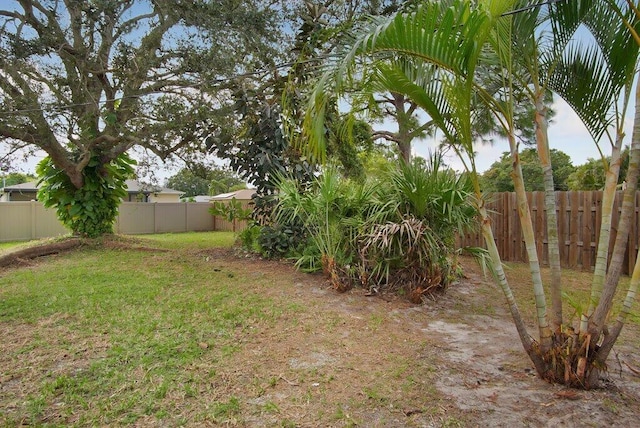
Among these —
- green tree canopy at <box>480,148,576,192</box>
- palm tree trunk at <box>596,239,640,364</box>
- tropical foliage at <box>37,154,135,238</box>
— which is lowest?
palm tree trunk at <box>596,239,640,364</box>

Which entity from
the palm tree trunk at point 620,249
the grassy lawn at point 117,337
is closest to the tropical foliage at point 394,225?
the grassy lawn at point 117,337

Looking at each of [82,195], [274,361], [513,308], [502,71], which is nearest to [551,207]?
[513,308]

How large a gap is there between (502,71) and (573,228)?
17.7 ft

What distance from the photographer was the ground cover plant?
7.18 ft

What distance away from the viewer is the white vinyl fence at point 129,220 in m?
12.2

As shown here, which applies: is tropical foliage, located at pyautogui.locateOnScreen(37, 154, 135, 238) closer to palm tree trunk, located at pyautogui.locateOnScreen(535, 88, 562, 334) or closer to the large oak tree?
the large oak tree

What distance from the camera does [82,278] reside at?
18.8 feet

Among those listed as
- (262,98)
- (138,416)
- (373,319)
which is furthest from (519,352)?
(262,98)

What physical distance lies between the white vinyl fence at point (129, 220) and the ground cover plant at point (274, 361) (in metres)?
8.61

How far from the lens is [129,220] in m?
14.9

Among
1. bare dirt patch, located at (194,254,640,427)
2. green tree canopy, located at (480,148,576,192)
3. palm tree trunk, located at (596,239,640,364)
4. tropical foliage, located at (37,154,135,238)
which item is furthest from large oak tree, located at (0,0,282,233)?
green tree canopy, located at (480,148,576,192)

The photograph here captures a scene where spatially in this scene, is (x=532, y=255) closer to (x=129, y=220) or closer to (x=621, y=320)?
(x=621, y=320)

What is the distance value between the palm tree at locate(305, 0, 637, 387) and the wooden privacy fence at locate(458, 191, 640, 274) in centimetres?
351

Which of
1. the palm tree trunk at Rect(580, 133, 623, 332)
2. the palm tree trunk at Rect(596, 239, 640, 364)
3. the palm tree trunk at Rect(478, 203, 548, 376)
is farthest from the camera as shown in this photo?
the palm tree trunk at Rect(478, 203, 548, 376)
